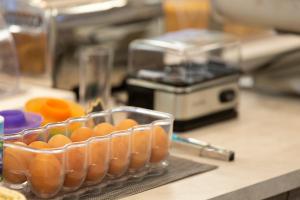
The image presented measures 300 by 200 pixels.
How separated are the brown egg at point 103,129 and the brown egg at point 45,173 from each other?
137mm

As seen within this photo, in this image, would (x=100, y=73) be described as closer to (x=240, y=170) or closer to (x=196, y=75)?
(x=196, y=75)

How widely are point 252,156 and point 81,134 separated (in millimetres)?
393

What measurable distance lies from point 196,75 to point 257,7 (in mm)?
273

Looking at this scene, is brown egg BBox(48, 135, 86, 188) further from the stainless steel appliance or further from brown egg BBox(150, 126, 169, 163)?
the stainless steel appliance

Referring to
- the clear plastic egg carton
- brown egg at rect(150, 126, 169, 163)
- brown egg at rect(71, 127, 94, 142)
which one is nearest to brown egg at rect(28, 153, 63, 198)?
the clear plastic egg carton

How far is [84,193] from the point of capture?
1.39 meters

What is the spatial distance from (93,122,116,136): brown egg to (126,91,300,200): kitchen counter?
0.13 meters

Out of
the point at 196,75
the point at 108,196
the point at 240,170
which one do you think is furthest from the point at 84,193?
the point at 196,75

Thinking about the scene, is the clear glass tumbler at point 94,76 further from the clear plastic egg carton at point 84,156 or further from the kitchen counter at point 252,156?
the clear plastic egg carton at point 84,156

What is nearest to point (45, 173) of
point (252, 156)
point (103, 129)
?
point (103, 129)

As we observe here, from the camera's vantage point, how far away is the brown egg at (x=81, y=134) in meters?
1.41

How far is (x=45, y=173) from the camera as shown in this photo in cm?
131

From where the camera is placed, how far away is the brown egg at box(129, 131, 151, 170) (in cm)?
144

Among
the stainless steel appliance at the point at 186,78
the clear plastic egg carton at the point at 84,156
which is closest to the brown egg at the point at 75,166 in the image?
the clear plastic egg carton at the point at 84,156
